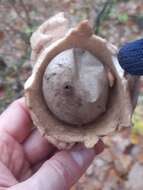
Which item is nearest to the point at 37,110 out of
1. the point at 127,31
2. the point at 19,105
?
the point at 19,105

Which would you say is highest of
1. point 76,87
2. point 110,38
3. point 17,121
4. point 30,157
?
point 76,87

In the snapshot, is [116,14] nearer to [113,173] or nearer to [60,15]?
[113,173]

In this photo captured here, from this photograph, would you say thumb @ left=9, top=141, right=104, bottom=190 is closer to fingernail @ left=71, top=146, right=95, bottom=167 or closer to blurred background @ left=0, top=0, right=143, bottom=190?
fingernail @ left=71, top=146, right=95, bottom=167

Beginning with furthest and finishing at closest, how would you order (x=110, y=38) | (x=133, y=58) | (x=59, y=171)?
(x=110, y=38), (x=59, y=171), (x=133, y=58)

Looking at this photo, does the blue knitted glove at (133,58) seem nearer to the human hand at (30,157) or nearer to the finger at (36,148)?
the human hand at (30,157)

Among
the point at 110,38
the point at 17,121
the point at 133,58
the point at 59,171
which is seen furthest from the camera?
the point at 110,38

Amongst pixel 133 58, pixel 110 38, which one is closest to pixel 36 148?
pixel 133 58

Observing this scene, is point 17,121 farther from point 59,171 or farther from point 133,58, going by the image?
point 133,58

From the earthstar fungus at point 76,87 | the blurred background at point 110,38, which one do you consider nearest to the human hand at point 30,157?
the earthstar fungus at point 76,87
